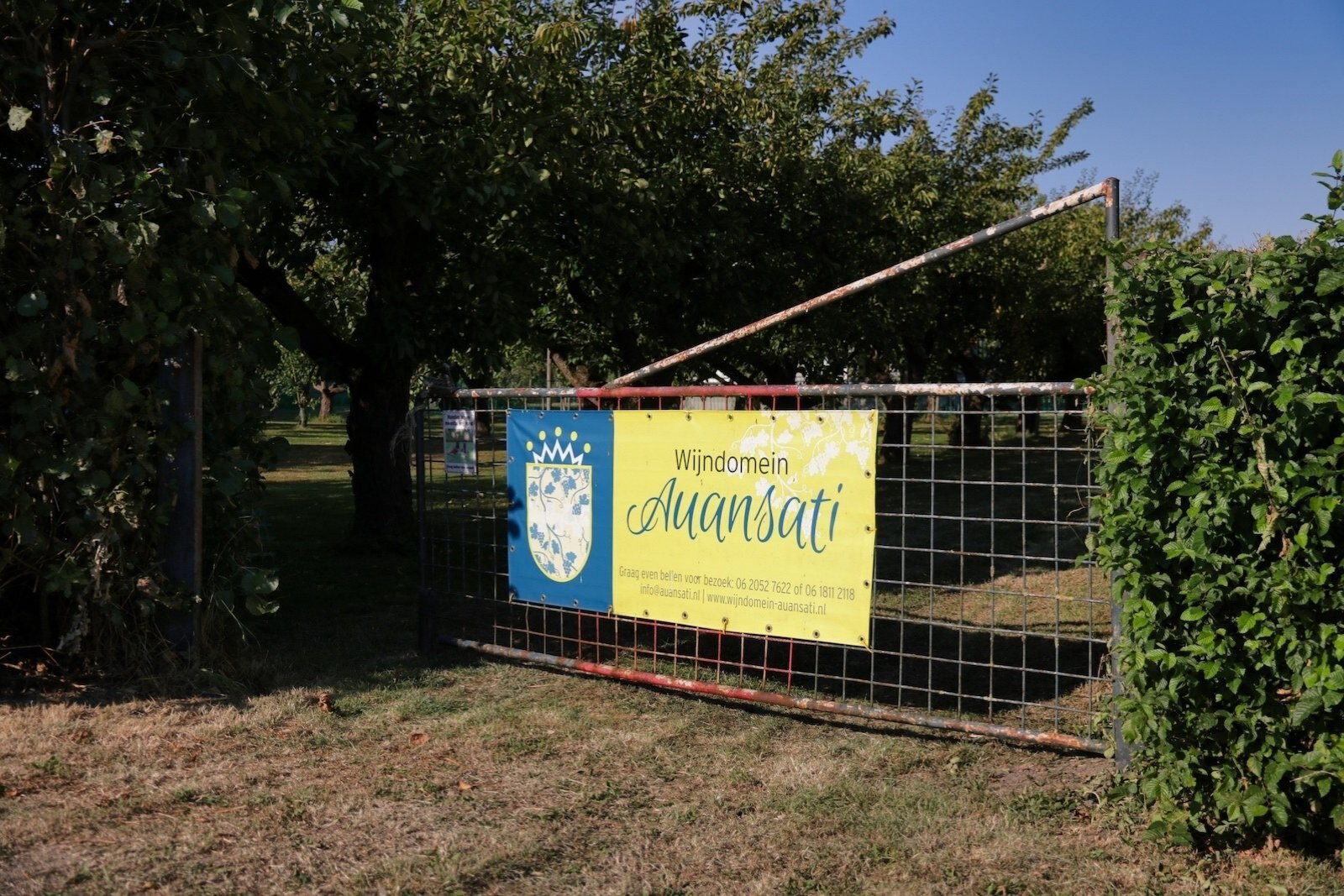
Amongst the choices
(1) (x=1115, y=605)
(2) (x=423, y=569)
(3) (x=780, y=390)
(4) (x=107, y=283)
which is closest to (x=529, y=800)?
(3) (x=780, y=390)

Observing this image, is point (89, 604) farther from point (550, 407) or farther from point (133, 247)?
point (550, 407)

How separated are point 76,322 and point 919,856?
4.74 metres

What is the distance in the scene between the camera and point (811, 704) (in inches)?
212

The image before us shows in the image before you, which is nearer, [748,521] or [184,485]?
[748,521]

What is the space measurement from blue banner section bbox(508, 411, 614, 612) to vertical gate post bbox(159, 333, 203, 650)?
5.48ft

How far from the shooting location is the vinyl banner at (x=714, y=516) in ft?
17.1

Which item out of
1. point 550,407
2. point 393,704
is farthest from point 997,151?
point 393,704

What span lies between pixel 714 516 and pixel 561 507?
104 centimetres

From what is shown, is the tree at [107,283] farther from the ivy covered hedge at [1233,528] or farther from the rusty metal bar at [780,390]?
the ivy covered hedge at [1233,528]

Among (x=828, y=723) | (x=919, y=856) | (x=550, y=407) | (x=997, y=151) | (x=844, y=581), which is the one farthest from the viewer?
(x=997, y=151)

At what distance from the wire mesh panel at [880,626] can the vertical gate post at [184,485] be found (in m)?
1.25

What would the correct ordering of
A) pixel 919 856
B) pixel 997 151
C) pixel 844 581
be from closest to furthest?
pixel 919 856, pixel 844 581, pixel 997 151

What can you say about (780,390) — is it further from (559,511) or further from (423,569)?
(423,569)

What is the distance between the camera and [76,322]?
19.3 feet
